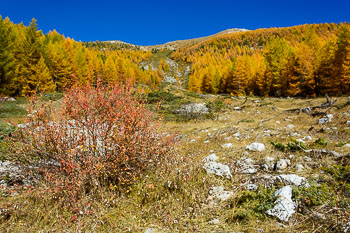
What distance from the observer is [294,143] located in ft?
15.8

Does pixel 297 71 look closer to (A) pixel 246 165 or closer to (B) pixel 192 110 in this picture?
(B) pixel 192 110

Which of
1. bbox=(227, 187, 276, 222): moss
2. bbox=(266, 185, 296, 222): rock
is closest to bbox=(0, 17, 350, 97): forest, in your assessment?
bbox=(227, 187, 276, 222): moss

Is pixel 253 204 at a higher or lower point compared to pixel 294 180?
lower

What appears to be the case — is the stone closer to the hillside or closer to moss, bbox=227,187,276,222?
the hillside

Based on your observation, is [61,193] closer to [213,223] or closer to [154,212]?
[154,212]

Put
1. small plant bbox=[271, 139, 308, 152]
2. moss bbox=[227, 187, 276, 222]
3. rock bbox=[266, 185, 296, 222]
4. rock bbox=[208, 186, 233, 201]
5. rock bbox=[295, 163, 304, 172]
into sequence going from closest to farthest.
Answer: rock bbox=[266, 185, 296, 222] → moss bbox=[227, 187, 276, 222] → rock bbox=[208, 186, 233, 201] → rock bbox=[295, 163, 304, 172] → small plant bbox=[271, 139, 308, 152]

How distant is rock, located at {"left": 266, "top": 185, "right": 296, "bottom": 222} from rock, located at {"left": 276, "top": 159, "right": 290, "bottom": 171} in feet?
3.65

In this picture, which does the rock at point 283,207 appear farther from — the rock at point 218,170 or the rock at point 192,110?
the rock at point 192,110

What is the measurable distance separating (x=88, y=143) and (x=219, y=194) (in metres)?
2.53

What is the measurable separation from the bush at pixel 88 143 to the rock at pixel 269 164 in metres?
2.28

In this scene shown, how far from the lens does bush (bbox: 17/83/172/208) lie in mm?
2922

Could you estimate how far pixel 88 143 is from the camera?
3.28m

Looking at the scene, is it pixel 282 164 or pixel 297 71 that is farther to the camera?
pixel 297 71

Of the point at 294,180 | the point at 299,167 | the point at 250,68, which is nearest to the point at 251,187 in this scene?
the point at 294,180
